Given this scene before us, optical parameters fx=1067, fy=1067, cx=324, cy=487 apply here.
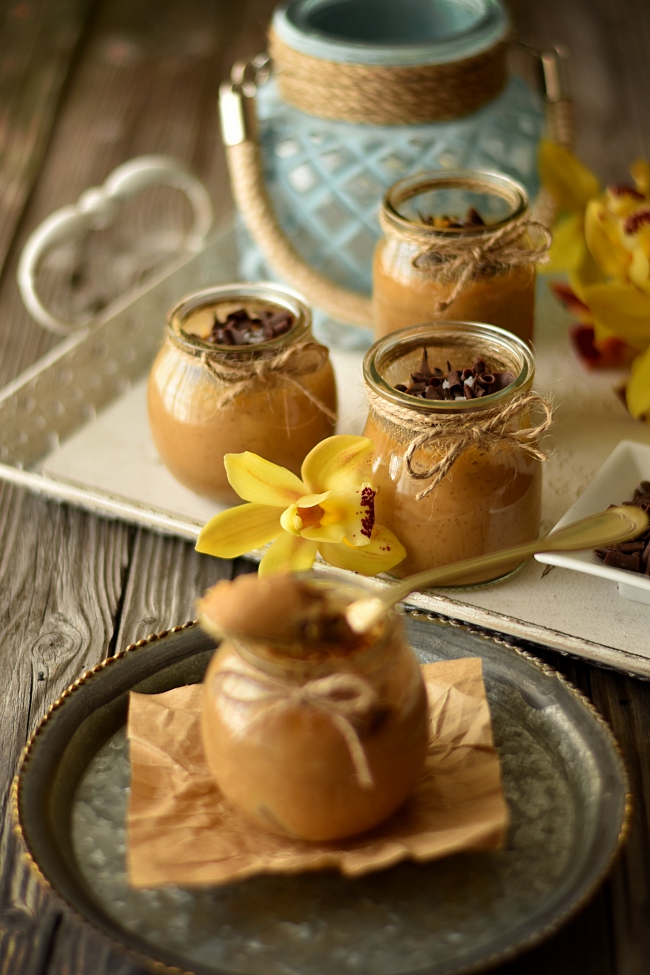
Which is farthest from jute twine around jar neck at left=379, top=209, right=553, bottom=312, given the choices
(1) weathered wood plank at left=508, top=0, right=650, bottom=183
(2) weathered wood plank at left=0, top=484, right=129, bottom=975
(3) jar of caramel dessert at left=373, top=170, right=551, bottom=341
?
(1) weathered wood plank at left=508, top=0, right=650, bottom=183

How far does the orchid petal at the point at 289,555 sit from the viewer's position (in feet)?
2.72

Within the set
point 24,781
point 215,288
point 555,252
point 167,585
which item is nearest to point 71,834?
point 24,781

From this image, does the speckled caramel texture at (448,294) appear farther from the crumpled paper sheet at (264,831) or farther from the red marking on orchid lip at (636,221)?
the crumpled paper sheet at (264,831)

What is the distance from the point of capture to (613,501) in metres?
0.87

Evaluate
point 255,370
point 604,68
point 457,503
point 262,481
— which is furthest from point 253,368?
point 604,68

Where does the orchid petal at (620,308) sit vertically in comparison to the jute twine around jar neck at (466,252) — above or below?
below

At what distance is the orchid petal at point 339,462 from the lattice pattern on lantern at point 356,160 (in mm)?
455

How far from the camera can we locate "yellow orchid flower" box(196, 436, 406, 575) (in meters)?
0.83

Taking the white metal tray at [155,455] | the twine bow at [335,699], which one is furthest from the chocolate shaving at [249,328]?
the twine bow at [335,699]

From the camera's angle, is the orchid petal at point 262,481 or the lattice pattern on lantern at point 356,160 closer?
the orchid petal at point 262,481

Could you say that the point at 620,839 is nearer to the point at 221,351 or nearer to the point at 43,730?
the point at 43,730

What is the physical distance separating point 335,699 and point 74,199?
1.29m

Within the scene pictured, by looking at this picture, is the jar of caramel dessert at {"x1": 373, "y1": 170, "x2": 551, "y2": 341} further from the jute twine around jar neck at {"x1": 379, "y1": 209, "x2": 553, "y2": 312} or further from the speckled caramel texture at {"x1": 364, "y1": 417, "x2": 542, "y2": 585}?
the speckled caramel texture at {"x1": 364, "y1": 417, "x2": 542, "y2": 585}

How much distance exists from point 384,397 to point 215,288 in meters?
0.27
